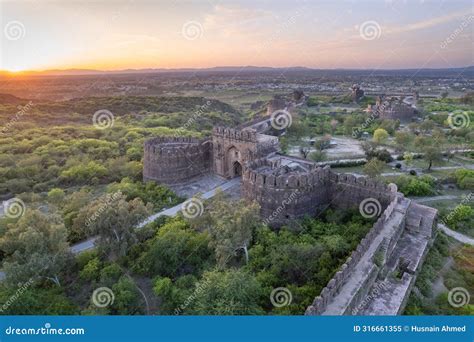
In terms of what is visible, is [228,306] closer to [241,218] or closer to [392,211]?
[241,218]

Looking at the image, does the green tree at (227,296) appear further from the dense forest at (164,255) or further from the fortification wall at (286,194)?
the fortification wall at (286,194)

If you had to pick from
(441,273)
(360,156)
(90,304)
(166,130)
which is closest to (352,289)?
(441,273)
